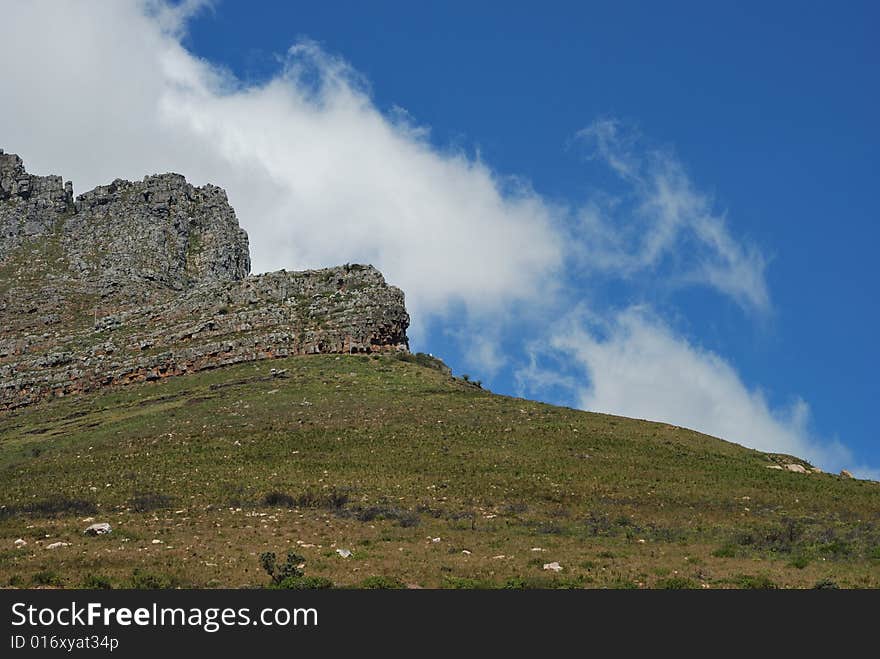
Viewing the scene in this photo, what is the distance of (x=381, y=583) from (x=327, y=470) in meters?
21.0

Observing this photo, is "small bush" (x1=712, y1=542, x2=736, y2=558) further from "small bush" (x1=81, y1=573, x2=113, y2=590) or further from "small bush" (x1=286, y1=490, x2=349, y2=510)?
"small bush" (x1=81, y1=573, x2=113, y2=590)

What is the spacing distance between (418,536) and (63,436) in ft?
119

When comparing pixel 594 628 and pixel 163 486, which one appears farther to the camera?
pixel 163 486

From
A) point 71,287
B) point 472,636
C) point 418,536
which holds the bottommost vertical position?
point 472,636

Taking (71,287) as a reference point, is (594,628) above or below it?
below

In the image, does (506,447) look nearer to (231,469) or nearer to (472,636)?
(231,469)

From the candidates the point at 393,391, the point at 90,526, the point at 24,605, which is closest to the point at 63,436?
the point at 393,391

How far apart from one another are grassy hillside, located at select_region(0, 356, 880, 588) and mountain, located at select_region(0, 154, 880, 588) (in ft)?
0.60

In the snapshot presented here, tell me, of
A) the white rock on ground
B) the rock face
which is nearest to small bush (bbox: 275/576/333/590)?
the white rock on ground

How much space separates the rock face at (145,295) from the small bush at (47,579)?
4791 centimetres

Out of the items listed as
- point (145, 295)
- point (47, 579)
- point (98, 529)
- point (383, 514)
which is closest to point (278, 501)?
point (383, 514)

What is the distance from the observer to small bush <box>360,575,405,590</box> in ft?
89.2

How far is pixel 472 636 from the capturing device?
20.4 meters

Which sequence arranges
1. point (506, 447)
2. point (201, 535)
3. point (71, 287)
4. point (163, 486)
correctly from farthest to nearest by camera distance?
1. point (71, 287)
2. point (506, 447)
3. point (163, 486)
4. point (201, 535)
